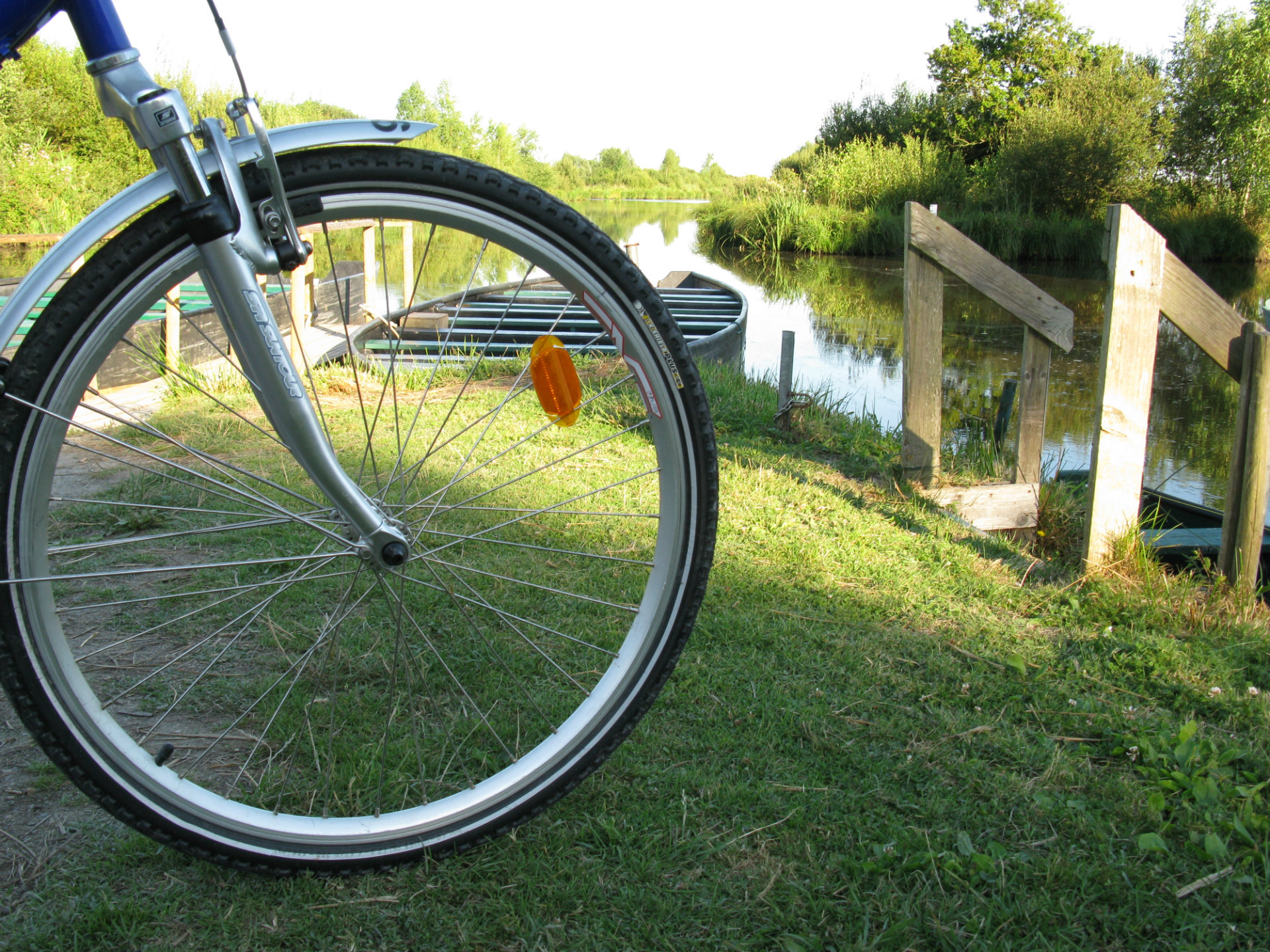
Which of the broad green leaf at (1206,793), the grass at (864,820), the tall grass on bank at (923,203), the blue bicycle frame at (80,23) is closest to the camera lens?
the blue bicycle frame at (80,23)

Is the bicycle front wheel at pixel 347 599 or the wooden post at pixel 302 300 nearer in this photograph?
the bicycle front wheel at pixel 347 599

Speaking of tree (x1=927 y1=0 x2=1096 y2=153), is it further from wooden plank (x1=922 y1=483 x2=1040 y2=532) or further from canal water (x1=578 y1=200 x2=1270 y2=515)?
wooden plank (x1=922 y1=483 x2=1040 y2=532)

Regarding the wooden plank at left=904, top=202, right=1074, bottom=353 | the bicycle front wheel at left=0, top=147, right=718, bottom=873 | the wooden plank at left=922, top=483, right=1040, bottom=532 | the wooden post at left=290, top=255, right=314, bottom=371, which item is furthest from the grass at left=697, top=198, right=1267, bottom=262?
the bicycle front wheel at left=0, top=147, right=718, bottom=873

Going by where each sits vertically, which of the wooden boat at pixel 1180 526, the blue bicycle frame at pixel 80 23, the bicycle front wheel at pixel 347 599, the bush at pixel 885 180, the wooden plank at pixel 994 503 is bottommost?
the wooden boat at pixel 1180 526

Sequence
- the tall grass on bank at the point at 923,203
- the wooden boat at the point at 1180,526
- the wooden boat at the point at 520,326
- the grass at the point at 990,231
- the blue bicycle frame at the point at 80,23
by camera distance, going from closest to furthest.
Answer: the blue bicycle frame at the point at 80,23 < the wooden boat at the point at 1180,526 < the wooden boat at the point at 520,326 < the grass at the point at 990,231 < the tall grass on bank at the point at 923,203

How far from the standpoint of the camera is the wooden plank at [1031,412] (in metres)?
3.77

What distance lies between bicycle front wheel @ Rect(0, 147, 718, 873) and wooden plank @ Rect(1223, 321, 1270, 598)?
1.90 meters

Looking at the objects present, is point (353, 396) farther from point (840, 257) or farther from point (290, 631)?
point (840, 257)

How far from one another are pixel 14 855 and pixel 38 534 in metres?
0.66

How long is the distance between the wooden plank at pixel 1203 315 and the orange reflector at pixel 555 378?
7.59ft

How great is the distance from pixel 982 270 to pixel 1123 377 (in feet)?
2.79

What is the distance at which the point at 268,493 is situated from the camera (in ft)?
10.0

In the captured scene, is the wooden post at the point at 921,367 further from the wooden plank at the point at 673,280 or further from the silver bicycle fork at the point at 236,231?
the wooden plank at the point at 673,280

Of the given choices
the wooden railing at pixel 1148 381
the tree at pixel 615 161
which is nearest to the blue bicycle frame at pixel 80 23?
the wooden railing at pixel 1148 381
